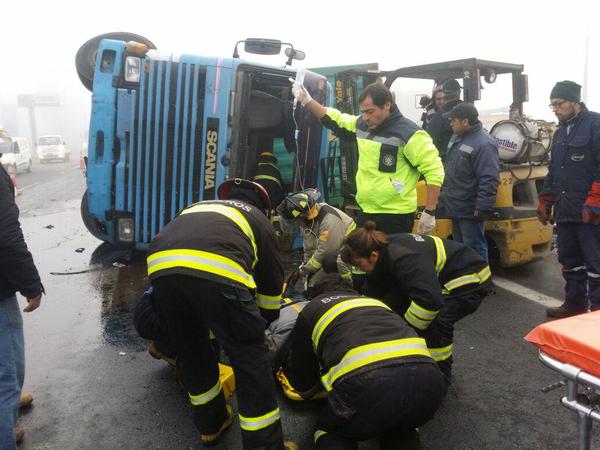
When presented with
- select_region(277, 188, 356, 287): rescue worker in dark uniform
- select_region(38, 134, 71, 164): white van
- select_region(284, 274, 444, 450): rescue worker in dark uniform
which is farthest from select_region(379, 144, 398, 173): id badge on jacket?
select_region(38, 134, 71, 164): white van

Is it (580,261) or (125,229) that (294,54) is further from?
(580,261)

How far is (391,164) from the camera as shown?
351cm

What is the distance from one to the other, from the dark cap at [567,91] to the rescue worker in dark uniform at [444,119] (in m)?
1.32

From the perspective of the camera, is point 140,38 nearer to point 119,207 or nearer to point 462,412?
point 119,207

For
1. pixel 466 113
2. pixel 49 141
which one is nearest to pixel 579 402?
pixel 466 113

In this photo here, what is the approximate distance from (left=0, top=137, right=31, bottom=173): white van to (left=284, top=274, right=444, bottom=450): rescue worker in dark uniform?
700 inches

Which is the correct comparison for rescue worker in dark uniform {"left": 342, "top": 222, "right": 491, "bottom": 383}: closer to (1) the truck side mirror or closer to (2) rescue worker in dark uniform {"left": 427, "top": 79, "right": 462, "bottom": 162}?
(2) rescue worker in dark uniform {"left": 427, "top": 79, "right": 462, "bottom": 162}

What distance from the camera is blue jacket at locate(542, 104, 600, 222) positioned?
3.76 metres

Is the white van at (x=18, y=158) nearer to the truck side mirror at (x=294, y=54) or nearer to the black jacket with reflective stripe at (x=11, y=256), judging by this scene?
the truck side mirror at (x=294, y=54)

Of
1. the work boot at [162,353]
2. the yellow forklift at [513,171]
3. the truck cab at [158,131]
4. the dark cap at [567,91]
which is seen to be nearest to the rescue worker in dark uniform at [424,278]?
the work boot at [162,353]

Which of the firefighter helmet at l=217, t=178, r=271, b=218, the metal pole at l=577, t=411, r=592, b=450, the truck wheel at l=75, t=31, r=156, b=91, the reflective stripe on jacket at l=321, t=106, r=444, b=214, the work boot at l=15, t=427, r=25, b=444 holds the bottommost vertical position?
the work boot at l=15, t=427, r=25, b=444

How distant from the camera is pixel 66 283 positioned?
5.10 metres

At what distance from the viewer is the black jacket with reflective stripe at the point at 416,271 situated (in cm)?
262

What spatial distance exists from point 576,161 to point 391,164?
1.55 m
